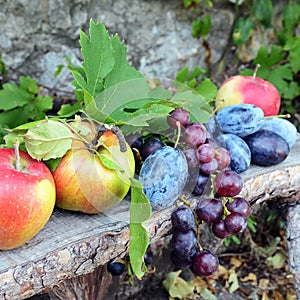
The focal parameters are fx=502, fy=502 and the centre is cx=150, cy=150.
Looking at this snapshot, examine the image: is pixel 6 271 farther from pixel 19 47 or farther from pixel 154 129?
pixel 19 47

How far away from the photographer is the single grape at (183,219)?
906 mm

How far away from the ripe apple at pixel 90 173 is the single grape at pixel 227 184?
166 millimetres

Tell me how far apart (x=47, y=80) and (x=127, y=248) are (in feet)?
2.77

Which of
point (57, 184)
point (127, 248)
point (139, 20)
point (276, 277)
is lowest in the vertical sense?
point (276, 277)

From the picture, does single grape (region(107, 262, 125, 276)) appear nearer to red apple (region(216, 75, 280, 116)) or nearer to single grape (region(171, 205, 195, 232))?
single grape (region(171, 205, 195, 232))

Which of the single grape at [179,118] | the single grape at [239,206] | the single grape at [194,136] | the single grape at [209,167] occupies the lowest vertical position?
the single grape at [239,206]

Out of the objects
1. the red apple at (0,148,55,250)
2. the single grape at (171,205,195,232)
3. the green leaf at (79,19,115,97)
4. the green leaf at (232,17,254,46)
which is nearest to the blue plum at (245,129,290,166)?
the single grape at (171,205,195,232)

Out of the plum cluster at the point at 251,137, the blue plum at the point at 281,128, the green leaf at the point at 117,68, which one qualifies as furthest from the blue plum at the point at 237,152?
the green leaf at the point at 117,68

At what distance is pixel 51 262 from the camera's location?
0.79m

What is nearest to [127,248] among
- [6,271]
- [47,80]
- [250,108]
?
[6,271]

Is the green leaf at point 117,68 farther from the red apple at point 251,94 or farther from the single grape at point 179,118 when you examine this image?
the red apple at point 251,94

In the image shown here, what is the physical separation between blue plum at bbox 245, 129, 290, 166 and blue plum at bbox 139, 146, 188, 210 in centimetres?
24

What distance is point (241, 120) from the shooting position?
105cm

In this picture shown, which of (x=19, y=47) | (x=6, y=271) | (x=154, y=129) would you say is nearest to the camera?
(x=6, y=271)
